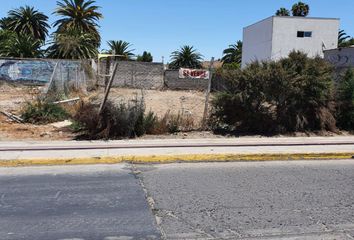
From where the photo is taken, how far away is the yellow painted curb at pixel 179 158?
831 centimetres

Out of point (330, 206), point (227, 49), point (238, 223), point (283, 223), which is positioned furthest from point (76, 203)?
point (227, 49)

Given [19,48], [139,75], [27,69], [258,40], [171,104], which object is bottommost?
[171,104]

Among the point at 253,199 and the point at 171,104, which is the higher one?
the point at 171,104

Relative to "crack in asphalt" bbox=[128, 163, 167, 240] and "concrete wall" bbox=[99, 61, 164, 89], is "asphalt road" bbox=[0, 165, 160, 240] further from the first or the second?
"concrete wall" bbox=[99, 61, 164, 89]

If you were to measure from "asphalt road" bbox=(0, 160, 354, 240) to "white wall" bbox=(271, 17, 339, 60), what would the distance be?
45889mm

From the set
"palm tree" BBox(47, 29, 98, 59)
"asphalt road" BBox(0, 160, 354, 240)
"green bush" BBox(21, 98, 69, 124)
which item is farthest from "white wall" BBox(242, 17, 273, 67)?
"asphalt road" BBox(0, 160, 354, 240)

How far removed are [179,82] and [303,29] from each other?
2225 cm

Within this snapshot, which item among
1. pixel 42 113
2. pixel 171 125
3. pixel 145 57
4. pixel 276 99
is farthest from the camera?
pixel 145 57

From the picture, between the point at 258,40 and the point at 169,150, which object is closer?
the point at 169,150

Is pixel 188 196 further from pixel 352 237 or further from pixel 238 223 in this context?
pixel 352 237

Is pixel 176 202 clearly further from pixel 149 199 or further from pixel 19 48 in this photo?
pixel 19 48

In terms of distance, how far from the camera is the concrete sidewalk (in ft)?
28.5

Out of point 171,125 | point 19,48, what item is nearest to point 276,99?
point 171,125

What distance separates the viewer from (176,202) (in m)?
5.93
